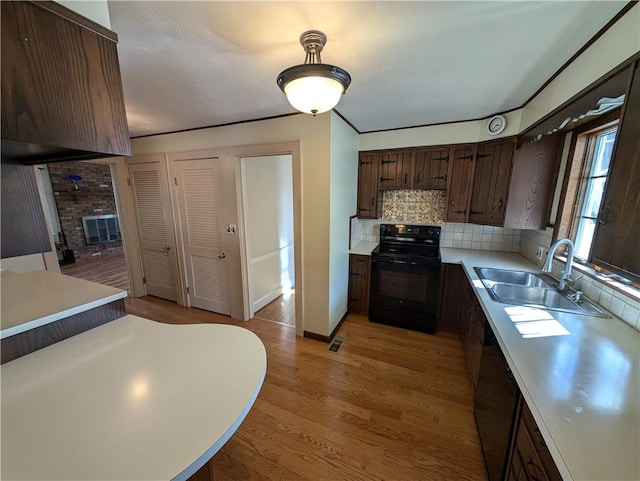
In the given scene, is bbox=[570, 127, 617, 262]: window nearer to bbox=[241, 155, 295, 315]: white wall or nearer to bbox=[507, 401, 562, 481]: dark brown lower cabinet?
bbox=[507, 401, 562, 481]: dark brown lower cabinet

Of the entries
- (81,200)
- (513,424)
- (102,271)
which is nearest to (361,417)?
(513,424)

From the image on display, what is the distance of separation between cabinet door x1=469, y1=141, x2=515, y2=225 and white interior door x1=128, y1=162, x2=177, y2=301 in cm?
376

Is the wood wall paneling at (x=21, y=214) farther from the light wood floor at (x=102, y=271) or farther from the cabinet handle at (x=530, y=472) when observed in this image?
the light wood floor at (x=102, y=271)

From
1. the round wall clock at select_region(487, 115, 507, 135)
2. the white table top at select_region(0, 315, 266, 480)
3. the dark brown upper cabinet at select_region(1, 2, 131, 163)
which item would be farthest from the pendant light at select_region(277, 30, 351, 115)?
the round wall clock at select_region(487, 115, 507, 135)

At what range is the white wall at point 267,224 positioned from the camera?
9.89 ft

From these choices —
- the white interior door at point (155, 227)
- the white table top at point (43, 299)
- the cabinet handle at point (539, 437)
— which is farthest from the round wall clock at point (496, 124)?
the white interior door at point (155, 227)

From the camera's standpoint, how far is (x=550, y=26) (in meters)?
1.16

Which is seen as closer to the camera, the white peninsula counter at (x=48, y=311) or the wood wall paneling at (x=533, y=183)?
the white peninsula counter at (x=48, y=311)

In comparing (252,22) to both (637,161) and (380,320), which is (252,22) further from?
(380,320)

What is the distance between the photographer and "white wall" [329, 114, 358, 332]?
2.41 metres

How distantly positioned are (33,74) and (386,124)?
8.82ft

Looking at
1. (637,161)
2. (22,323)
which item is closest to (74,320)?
(22,323)

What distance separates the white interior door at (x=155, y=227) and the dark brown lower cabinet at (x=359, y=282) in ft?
8.06

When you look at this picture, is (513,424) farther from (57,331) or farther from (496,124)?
(496,124)
